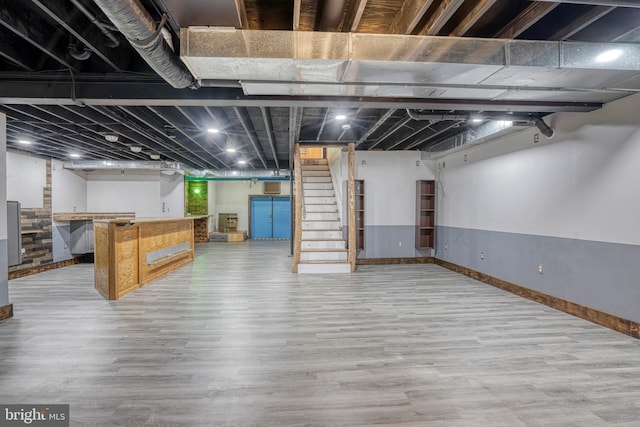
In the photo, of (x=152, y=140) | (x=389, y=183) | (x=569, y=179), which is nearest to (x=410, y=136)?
(x=389, y=183)

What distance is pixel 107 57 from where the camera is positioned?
2576 mm

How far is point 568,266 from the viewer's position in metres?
3.60

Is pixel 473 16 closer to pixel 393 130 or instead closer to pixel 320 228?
pixel 393 130

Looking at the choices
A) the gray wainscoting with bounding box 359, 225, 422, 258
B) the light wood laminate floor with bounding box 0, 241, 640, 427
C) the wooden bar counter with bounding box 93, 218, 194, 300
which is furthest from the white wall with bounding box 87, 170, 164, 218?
the gray wainscoting with bounding box 359, 225, 422, 258

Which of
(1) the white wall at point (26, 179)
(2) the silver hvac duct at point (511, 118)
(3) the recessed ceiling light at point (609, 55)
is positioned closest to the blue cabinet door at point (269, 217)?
(1) the white wall at point (26, 179)

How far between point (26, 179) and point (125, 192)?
7.67ft

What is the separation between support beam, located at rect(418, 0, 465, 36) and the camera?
1875mm

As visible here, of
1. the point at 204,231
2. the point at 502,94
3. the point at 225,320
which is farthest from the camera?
the point at 204,231

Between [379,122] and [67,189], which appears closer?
[379,122]

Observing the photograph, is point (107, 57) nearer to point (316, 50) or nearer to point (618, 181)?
point (316, 50)

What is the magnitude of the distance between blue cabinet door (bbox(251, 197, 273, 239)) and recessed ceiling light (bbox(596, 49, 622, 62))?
1098 centimetres

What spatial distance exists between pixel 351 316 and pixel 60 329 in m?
3.12

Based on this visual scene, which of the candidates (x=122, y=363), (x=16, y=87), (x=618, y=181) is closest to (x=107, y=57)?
(x=16, y=87)

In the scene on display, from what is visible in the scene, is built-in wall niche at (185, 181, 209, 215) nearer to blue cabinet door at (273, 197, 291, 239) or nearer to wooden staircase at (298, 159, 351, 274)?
blue cabinet door at (273, 197, 291, 239)
